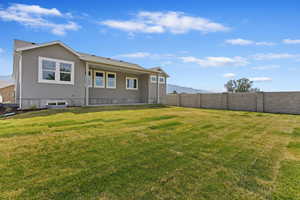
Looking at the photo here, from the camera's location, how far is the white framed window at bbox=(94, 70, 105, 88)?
507 inches

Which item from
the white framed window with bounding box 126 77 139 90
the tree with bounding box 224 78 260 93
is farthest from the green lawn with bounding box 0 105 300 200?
the tree with bounding box 224 78 260 93

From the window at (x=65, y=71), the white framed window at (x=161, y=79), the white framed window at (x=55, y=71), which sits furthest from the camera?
the white framed window at (x=161, y=79)

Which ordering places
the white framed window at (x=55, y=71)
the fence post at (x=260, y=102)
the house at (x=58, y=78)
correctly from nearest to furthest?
the house at (x=58, y=78) < the white framed window at (x=55, y=71) < the fence post at (x=260, y=102)

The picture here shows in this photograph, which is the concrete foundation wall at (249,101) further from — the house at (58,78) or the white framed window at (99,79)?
the white framed window at (99,79)

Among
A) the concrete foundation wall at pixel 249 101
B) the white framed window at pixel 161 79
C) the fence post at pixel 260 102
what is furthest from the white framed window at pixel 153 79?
the fence post at pixel 260 102

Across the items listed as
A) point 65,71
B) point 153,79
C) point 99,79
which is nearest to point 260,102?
point 153,79

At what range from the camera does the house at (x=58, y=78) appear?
27.4 feet

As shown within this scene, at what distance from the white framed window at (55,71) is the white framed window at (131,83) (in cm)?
589

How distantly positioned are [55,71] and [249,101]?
15471 millimetres

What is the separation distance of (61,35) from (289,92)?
61.5 feet

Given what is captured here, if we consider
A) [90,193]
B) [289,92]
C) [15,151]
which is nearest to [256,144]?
[90,193]

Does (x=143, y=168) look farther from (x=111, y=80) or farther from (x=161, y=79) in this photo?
(x=161, y=79)

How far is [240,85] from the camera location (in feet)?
88.9

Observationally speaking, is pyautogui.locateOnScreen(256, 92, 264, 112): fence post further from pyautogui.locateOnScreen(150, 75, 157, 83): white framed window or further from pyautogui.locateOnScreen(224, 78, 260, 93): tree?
pyautogui.locateOnScreen(224, 78, 260, 93): tree
